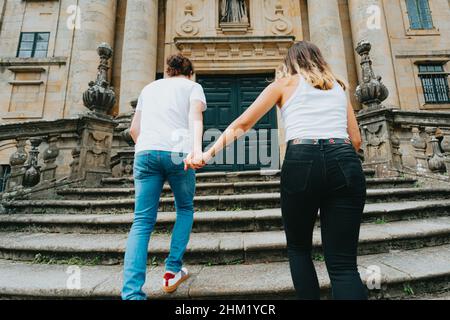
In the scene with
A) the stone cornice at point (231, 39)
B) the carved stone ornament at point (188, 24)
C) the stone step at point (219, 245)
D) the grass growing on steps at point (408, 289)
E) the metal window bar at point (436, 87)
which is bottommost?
the grass growing on steps at point (408, 289)

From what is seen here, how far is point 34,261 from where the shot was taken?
307 centimetres

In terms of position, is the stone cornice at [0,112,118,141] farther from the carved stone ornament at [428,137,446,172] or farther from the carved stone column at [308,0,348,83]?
the carved stone column at [308,0,348,83]

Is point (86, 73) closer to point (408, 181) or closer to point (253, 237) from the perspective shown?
point (253, 237)

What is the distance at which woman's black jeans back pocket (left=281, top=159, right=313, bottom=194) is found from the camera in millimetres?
1363

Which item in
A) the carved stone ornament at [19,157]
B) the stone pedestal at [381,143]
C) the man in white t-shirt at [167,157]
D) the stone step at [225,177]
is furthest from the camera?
the stone pedestal at [381,143]

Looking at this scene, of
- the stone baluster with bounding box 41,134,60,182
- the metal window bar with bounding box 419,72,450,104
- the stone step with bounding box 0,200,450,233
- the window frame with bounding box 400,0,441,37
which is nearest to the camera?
the stone step with bounding box 0,200,450,233

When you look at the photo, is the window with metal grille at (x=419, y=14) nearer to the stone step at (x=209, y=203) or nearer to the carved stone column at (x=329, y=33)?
the carved stone column at (x=329, y=33)

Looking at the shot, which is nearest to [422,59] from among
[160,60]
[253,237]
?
[160,60]

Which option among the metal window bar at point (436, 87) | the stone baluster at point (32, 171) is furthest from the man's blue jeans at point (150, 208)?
the metal window bar at point (436, 87)

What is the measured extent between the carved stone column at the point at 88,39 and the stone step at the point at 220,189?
5.32 m

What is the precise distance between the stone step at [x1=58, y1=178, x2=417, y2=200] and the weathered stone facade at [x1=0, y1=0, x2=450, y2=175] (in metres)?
4.42

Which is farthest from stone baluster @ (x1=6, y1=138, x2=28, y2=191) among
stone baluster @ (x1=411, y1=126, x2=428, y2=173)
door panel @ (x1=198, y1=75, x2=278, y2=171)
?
stone baluster @ (x1=411, y1=126, x2=428, y2=173)

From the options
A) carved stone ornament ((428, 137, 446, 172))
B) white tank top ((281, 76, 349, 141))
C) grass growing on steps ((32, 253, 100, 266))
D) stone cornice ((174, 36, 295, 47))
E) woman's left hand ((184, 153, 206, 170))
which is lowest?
grass growing on steps ((32, 253, 100, 266))

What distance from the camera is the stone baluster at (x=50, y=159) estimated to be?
5157mm
